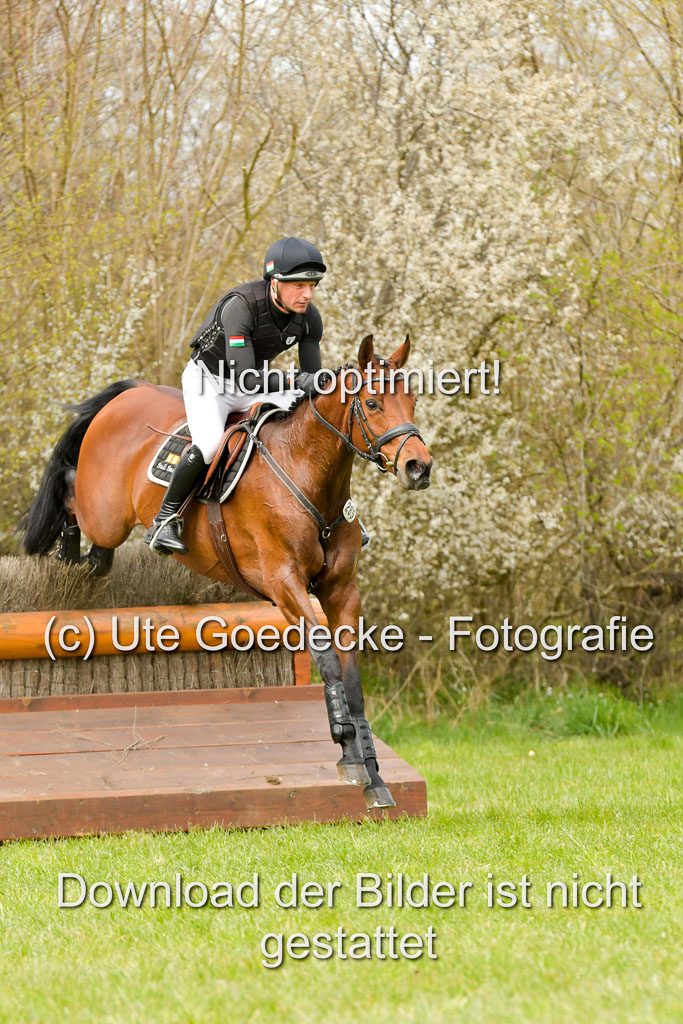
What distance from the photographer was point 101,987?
303 cm

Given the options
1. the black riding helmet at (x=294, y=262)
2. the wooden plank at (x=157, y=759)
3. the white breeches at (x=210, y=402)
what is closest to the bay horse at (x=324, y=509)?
the white breeches at (x=210, y=402)

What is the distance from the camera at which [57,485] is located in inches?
257

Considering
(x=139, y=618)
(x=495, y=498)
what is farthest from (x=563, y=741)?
(x=139, y=618)

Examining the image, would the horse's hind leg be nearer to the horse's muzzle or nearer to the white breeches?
the white breeches

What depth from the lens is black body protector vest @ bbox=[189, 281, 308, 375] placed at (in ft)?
17.1

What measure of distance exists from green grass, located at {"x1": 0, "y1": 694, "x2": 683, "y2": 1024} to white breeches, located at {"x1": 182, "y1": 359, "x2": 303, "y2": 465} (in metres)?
1.89

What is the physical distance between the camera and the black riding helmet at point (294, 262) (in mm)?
4969

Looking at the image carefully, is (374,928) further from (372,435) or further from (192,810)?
(372,435)

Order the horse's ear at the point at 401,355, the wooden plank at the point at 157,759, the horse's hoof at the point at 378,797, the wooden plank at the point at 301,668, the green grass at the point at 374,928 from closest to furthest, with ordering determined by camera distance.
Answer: the green grass at the point at 374,928
the horse's ear at the point at 401,355
the horse's hoof at the point at 378,797
the wooden plank at the point at 157,759
the wooden plank at the point at 301,668

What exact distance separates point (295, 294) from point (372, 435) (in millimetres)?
953

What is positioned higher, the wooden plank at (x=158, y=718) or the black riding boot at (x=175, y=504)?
the black riding boot at (x=175, y=504)

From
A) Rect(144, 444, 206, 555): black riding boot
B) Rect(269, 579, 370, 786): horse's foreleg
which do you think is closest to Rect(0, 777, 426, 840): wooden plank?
Rect(269, 579, 370, 786): horse's foreleg

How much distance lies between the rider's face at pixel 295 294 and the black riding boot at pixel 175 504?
2.78ft

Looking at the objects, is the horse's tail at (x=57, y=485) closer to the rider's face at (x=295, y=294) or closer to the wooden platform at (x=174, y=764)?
the wooden platform at (x=174, y=764)
